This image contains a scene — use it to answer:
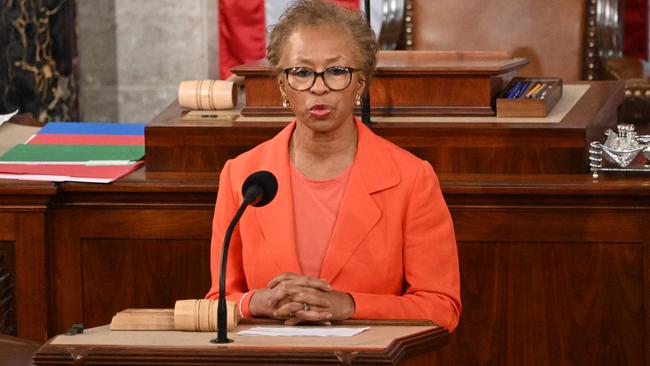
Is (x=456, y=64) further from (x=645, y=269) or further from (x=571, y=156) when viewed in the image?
(x=645, y=269)

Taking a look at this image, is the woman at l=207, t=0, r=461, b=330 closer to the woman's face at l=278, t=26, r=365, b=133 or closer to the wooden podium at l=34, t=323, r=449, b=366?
the woman's face at l=278, t=26, r=365, b=133

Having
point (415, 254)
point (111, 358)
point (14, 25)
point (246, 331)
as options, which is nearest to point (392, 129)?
point (415, 254)

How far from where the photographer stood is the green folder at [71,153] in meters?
4.30

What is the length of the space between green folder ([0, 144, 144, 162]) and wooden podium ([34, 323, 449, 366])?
166 cm

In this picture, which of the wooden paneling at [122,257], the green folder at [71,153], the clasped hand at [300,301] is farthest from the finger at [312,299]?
the green folder at [71,153]

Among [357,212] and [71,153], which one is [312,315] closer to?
[357,212]

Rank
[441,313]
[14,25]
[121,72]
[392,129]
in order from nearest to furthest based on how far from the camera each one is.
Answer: [441,313], [392,129], [14,25], [121,72]

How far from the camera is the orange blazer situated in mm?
3166

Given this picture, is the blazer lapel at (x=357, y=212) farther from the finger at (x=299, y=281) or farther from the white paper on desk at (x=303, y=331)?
the white paper on desk at (x=303, y=331)

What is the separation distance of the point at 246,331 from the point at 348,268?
46 cm

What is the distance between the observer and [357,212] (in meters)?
3.19

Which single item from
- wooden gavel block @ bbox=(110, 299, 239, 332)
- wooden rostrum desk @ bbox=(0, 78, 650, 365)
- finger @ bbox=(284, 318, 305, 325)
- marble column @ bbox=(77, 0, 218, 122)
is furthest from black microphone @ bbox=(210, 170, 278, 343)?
marble column @ bbox=(77, 0, 218, 122)

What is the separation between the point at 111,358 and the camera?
2533 mm

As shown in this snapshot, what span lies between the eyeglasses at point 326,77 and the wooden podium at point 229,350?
65 centimetres
